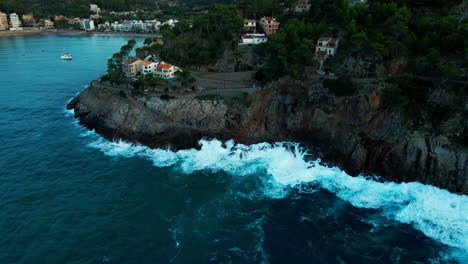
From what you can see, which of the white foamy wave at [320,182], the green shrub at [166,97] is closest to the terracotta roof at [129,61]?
the green shrub at [166,97]

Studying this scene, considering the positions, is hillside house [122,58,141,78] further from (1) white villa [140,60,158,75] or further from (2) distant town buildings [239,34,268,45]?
(2) distant town buildings [239,34,268,45]

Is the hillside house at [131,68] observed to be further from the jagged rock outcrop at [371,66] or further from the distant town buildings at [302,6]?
the distant town buildings at [302,6]

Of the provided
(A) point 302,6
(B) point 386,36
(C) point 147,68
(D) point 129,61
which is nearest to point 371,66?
(B) point 386,36

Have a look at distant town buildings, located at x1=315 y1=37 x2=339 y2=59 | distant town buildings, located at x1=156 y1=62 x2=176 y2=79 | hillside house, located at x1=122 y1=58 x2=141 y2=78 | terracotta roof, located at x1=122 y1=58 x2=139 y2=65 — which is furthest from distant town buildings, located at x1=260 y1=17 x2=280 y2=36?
terracotta roof, located at x1=122 y1=58 x2=139 y2=65

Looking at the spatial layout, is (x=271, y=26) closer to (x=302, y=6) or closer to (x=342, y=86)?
(x=302, y=6)

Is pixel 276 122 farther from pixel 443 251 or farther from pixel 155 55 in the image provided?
pixel 155 55

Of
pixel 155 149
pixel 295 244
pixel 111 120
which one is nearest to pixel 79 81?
pixel 111 120
